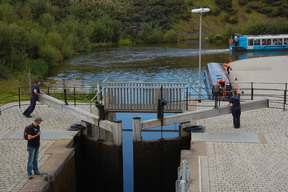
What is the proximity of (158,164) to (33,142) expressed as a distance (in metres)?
6.25

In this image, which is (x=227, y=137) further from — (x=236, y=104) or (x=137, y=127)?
(x=137, y=127)

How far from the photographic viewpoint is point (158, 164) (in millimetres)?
16312

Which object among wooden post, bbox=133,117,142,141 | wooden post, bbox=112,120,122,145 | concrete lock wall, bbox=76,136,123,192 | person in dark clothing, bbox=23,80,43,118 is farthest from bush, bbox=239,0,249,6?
wooden post, bbox=112,120,122,145

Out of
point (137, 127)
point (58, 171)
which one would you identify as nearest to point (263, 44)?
point (137, 127)

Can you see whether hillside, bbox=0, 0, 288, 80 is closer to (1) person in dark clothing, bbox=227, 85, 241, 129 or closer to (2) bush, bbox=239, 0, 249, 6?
(2) bush, bbox=239, 0, 249, 6

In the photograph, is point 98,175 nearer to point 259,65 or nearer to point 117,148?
point 117,148

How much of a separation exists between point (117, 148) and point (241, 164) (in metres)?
4.85

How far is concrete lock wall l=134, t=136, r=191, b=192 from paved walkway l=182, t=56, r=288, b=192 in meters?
1.22

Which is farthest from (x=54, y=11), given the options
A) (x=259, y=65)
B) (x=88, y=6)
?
(x=259, y=65)

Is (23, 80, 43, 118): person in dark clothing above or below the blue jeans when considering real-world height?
above

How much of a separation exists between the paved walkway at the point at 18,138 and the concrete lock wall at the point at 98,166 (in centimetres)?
108

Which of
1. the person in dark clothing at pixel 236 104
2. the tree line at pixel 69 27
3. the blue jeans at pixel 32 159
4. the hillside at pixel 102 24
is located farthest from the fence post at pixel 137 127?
the tree line at pixel 69 27

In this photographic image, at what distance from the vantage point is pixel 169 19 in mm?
94812

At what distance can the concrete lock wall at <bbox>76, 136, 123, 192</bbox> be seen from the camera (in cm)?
1596
